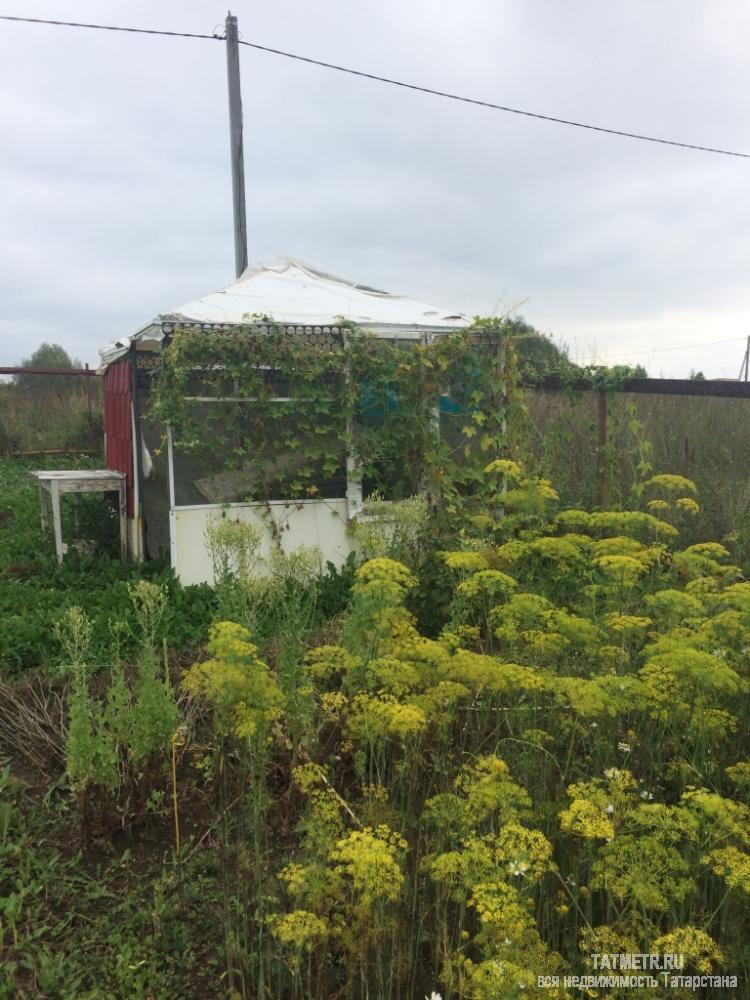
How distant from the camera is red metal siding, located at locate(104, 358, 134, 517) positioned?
7.61 meters

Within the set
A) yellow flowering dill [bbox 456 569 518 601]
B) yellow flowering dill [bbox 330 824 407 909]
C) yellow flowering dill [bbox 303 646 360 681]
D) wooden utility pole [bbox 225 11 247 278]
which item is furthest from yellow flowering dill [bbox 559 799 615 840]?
wooden utility pole [bbox 225 11 247 278]

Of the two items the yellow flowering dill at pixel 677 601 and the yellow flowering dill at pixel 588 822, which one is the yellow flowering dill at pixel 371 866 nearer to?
the yellow flowering dill at pixel 588 822

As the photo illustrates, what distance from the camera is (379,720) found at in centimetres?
234

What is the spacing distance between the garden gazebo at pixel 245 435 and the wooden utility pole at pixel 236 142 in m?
3.81

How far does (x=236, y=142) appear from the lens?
35.0ft

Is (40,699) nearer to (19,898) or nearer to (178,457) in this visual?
(19,898)

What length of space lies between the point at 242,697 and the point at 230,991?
31.2 inches

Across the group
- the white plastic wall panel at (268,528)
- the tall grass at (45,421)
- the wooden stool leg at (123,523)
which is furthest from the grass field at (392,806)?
the tall grass at (45,421)

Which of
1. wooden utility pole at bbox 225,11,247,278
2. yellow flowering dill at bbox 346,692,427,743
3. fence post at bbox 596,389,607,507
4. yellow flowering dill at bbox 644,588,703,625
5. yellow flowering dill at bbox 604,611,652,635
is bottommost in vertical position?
yellow flowering dill at bbox 346,692,427,743

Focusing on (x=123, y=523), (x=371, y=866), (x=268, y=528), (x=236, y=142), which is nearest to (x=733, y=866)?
(x=371, y=866)

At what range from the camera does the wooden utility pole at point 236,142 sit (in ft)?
34.6

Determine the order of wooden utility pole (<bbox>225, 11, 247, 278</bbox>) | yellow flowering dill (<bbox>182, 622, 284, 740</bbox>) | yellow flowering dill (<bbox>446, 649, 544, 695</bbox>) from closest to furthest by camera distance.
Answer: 1. yellow flowering dill (<bbox>182, 622, 284, 740</bbox>)
2. yellow flowering dill (<bbox>446, 649, 544, 695</bbox>)
3. wooden utility pole (<bbox>225, 11, 247, 278</bbox>)

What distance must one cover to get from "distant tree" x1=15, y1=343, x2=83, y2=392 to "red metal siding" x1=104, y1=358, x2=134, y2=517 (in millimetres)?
8709

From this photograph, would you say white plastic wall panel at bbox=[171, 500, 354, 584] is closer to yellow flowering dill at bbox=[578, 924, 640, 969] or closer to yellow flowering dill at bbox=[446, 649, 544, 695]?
yellow flowering dill at bbox=[446, 649, 544, 695]
